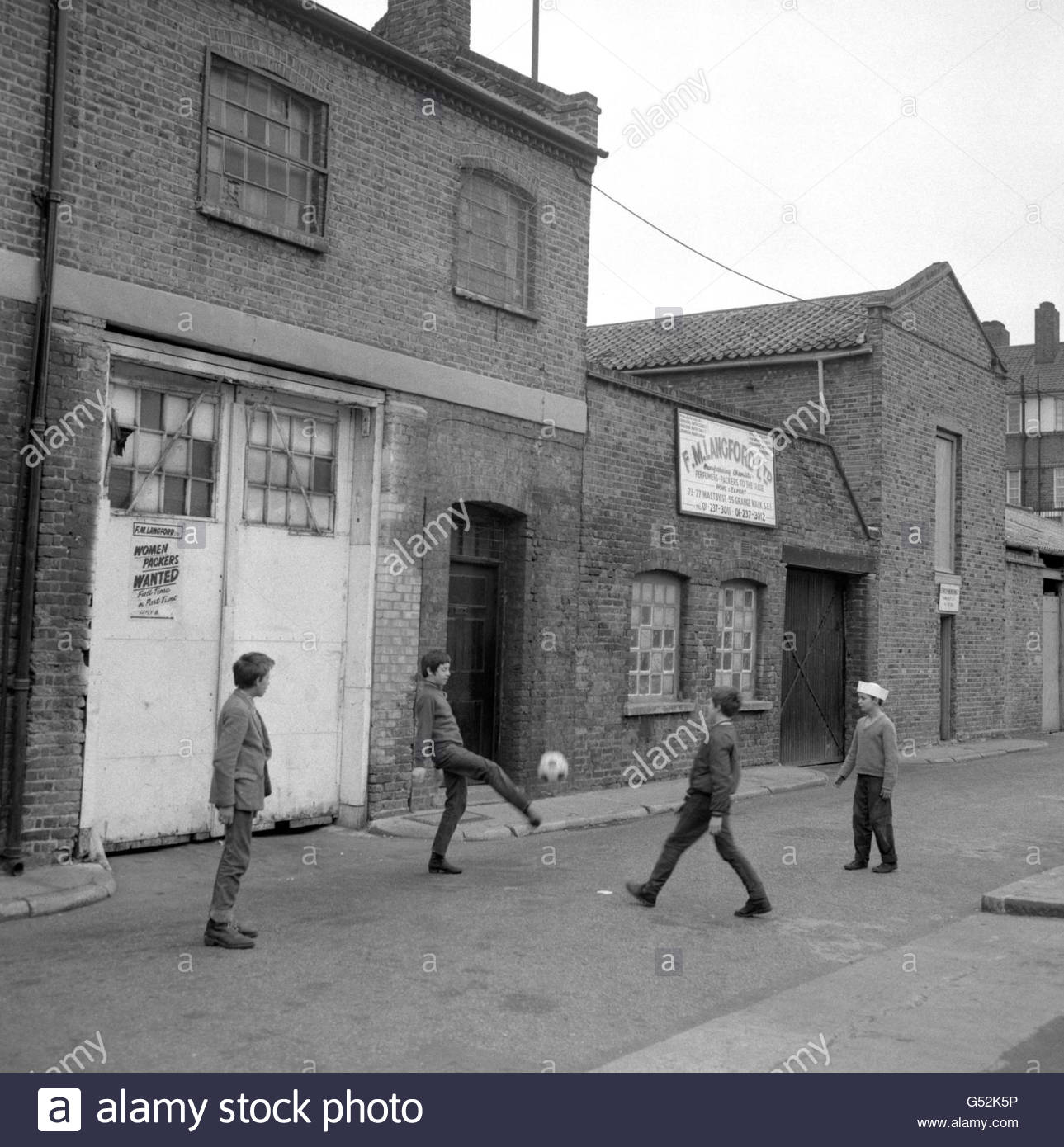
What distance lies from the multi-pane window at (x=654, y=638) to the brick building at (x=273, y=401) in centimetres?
160

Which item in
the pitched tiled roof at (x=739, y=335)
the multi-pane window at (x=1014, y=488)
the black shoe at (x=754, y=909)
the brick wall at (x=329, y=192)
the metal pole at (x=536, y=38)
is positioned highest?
the metal pole at (x=536, y=38)

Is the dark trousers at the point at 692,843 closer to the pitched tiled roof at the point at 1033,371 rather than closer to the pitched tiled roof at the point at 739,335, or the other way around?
the pitched tiled roof at the point at 739,335

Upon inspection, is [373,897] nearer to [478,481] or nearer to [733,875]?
[733,875]

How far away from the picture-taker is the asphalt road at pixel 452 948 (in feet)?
18.4

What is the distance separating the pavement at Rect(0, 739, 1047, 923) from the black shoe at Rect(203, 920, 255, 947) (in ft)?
5.05

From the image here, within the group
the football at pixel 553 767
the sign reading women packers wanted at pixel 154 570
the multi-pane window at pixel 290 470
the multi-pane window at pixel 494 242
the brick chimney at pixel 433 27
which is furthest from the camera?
the brick chimney at pixel 433 27

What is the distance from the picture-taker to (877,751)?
34.0 feet

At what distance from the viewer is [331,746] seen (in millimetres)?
11672

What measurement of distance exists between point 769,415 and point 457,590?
9525 millimetres

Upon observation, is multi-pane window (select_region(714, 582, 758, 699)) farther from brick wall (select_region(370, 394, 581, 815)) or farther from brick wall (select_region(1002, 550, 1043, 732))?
brick wall (select_region(1002, 550, 1043, 732))

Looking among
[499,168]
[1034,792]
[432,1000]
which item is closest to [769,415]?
[1034,792]

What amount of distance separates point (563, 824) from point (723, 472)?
6.09 meters

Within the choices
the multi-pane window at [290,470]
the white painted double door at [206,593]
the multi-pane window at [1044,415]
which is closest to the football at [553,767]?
the white painted double door at [206,593]

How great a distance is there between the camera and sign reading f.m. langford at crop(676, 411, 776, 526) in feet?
52.2
